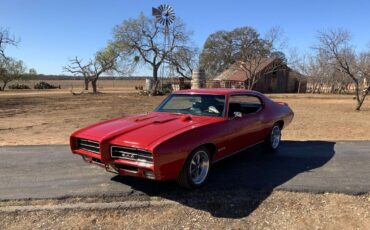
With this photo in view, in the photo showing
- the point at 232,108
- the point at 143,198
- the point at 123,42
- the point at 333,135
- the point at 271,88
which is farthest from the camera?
the point at 271,88

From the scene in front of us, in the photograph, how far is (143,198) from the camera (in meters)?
4.43

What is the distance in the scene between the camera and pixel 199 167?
479cm

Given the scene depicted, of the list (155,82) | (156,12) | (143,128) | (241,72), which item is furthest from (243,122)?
(241,72)

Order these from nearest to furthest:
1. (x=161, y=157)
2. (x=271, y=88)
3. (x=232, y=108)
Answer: (x=161, y=157)
(x=232, y=108)
(x=271, y=88)

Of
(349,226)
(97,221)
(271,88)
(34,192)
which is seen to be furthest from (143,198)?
(271,88)

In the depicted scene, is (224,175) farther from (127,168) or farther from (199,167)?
(127,168)

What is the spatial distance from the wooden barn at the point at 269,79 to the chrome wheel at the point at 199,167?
141 ft

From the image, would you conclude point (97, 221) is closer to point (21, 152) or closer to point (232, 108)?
point (232, 108)

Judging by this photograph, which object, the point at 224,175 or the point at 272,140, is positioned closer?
the point at 224,175

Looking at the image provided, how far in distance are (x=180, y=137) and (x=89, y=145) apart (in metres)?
1.32

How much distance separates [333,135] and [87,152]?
27.9ft

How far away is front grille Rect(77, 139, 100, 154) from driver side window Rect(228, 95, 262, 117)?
7.09 feet

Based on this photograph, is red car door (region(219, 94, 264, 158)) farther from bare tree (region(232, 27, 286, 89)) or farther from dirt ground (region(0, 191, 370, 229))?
bare tree (region(232, 27, 286, 89))

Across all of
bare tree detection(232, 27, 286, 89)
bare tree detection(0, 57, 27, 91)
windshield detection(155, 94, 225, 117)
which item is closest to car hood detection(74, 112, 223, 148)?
windshield detection(155, 94, 225, 117)
